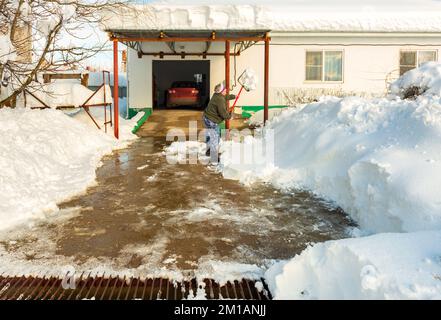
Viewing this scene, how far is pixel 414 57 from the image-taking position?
18453 mm

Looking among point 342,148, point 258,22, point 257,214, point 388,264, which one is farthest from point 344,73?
point 388,264

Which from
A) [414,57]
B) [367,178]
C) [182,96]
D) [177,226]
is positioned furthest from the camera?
[182,96]

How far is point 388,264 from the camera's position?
316cm

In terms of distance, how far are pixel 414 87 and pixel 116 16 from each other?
25.8 ft

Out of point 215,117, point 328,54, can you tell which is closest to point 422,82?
point 215,117

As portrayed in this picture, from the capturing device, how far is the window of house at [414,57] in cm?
1839

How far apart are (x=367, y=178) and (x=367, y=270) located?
307 centimetres

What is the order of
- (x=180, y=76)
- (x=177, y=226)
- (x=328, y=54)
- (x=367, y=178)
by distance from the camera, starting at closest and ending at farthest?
(x=177, y=226) < (x=367, y=178) < (x=328, y=54) < (x=180, y=76)

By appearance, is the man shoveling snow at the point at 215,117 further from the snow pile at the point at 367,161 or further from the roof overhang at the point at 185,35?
the roof overhang at the point at 185,35

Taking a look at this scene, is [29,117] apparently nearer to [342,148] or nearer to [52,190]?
[52,190]

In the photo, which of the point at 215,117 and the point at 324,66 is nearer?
the point at 215,117

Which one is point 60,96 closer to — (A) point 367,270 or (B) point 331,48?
(B) point 331,48

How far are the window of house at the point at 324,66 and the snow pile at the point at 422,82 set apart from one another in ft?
25.2
